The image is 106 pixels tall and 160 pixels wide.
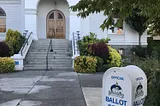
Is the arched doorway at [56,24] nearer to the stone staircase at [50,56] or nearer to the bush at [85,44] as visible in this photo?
the stone staircase at [50,56]

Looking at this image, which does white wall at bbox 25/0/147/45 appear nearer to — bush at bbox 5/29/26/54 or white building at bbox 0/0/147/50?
white building at bbox 0/0/147/50

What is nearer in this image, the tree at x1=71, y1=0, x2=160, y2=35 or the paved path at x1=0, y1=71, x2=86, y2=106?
the tree at x1=71, y1=0, x2=160, y2=35

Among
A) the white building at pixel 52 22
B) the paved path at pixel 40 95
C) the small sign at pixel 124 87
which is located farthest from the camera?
the white building at pixel 52 22

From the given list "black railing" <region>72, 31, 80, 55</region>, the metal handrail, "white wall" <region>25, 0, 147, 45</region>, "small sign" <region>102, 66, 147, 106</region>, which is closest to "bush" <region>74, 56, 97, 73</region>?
the metal handrail

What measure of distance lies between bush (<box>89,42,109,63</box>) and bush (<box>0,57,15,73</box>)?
534 centimetres

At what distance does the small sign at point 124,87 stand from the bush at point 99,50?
14197 mm

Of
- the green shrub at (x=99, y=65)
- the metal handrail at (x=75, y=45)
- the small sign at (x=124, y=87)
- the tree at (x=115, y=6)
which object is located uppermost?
the tree at (x=115, y=6)

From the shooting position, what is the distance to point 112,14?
15.2ft

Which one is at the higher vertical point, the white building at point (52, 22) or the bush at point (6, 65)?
the white building at point (52, 22)

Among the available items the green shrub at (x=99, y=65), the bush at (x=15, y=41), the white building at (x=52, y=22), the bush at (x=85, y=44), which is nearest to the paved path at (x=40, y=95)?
the green shrub at (x=99, y=65)

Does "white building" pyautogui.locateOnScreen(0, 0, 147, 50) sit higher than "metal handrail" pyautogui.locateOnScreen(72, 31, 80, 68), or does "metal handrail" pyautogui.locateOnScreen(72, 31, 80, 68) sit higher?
"white building" pyautogui.locateOnScreen(0, 0, 147, 50)

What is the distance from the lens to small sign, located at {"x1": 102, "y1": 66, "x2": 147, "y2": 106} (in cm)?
469

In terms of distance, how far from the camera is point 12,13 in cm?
2611

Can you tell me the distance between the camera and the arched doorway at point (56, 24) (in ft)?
86.1
